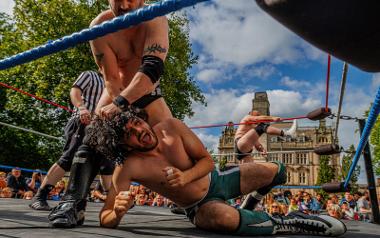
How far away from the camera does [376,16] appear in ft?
1.72

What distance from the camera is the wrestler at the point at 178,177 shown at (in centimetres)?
158

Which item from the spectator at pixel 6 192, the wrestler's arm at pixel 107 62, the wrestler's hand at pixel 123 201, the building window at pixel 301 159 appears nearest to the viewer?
the wrestler's hand at pixel 123 201

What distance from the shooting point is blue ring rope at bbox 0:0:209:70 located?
85 centimetres

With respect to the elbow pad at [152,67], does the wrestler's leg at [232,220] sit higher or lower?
lower

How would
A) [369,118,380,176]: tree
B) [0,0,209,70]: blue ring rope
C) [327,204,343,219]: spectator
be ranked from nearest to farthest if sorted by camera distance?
[0,0,209,70]: blue ring rope, [327,204,343,219]: spectator, [369,118,380,176]: tree

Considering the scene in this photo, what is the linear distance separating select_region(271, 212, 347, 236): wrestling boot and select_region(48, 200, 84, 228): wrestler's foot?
0.96 meters

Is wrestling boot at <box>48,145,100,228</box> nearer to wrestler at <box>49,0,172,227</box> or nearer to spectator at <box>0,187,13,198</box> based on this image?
wrestler at <box>49,0,172,227</box>

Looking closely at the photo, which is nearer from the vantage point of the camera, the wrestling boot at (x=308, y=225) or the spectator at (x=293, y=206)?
the wrestling boot at (x=308, y=225)

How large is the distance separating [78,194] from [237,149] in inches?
132

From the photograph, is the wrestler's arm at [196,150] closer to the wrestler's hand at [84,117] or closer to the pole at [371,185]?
the wrestler's hand at [84,117]

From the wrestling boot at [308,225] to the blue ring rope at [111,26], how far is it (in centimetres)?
121

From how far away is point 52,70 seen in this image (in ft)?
38.5

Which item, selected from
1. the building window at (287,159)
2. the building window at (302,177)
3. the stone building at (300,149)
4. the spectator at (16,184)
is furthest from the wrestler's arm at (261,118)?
the building window at (302,177)

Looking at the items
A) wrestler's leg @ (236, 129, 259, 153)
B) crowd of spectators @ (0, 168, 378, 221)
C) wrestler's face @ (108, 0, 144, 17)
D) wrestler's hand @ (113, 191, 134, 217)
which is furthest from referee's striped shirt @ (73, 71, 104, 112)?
wrestler's leg @ (236, 129, 259, 153)
